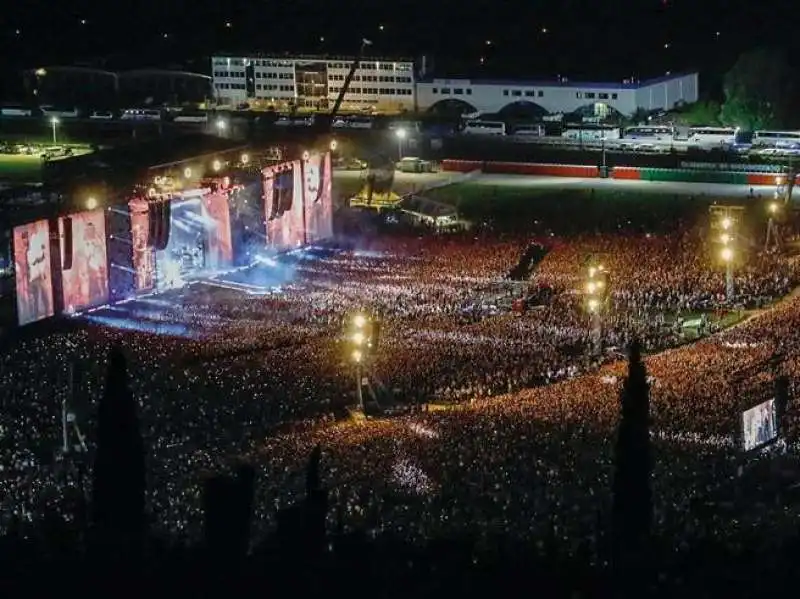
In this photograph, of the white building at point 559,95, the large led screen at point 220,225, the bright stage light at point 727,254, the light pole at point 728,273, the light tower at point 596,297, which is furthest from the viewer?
the white building at point 559,95

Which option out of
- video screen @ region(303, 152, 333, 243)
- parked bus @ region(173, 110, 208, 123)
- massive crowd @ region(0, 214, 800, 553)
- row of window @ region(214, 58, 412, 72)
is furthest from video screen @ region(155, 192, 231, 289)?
row of window @ region(214, 58, 412, 72)

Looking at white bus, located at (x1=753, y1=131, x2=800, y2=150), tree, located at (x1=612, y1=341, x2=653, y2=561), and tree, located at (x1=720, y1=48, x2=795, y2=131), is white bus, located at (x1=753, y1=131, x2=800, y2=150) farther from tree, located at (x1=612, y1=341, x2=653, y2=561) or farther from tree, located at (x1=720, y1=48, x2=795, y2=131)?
tree, located at (x1=612, y1=341, x2=653, y2=561)

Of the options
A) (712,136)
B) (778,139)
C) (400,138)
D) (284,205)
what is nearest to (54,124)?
(400,138)

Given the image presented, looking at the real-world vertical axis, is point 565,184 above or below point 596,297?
above

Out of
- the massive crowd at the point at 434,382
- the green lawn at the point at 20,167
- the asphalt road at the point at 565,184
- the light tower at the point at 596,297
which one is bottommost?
the massive crowd at the point at 434,382

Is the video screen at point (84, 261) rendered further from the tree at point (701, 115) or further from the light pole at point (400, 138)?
the tree at point (701, 115)

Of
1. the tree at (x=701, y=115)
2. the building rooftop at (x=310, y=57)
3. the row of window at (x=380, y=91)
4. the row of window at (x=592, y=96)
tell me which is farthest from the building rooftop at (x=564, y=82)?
the tree at (x=701, y=115)

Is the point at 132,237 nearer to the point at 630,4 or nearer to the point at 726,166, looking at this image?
the point at 726,166

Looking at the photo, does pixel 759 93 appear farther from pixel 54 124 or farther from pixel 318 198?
pixel 54 124
